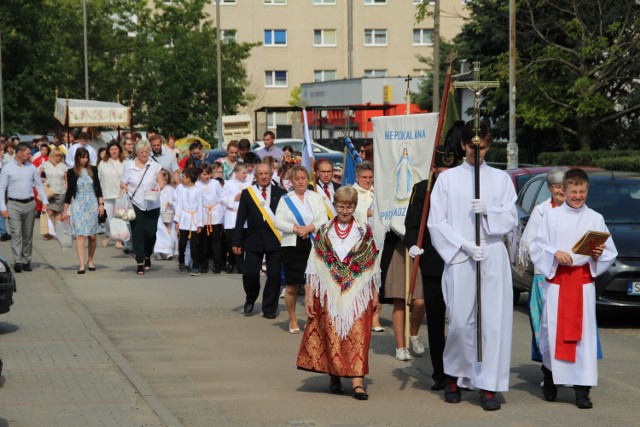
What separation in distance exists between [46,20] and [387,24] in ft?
94.5

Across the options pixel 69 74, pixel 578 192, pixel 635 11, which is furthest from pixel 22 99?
pixel 578 192

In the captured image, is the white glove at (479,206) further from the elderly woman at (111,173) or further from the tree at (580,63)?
the tree at (580,63)

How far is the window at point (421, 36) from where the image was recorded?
81.6 m

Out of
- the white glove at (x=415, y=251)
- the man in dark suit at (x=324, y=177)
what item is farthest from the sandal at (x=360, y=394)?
the man in dark suit at (x=324, y=177)

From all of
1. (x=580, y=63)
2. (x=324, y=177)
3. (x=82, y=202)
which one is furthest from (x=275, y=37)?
(x=324, y=177)

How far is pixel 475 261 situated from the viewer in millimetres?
8672

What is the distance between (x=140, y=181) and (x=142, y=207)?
15.3 inches

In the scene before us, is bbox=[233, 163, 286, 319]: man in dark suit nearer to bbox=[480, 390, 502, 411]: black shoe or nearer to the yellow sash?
the yellow sash

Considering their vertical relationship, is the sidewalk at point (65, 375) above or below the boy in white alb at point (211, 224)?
below

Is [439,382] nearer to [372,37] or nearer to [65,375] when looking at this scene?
[65,375]

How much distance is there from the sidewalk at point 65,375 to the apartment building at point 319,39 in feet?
217

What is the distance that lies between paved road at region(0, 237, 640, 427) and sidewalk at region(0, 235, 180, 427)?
0.01 metres

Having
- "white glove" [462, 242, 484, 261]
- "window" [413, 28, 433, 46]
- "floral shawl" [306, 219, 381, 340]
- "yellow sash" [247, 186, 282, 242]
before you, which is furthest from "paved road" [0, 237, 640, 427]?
"window" [413, 28, 433, 46]

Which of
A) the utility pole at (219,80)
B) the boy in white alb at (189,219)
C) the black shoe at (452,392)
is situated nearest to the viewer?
the black shoe at (452,392)
